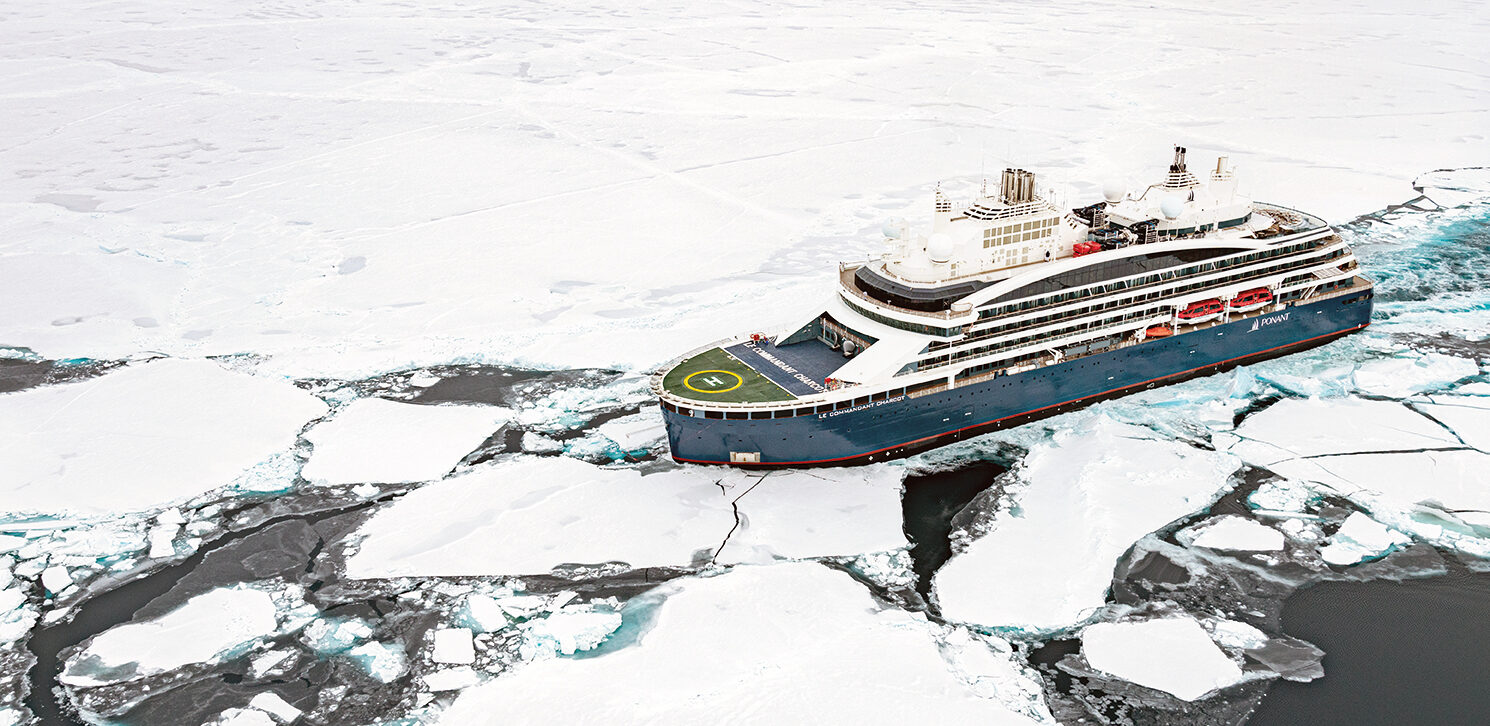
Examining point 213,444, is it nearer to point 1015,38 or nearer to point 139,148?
point 139,148

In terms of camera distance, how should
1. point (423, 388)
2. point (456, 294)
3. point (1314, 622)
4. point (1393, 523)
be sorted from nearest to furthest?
point (1314, 622) → point (1393, 523) → point (423, 388) → point (456, 294)

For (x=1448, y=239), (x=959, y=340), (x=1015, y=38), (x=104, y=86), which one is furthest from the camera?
(x=1015, y=38)

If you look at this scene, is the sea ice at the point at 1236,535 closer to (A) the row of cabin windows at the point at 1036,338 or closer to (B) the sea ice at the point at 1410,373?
(A) the row of cabin windows at the point at 1036,338

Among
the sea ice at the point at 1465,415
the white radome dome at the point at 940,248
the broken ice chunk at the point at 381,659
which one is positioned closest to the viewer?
the broken ice chunk at the point at 381,659

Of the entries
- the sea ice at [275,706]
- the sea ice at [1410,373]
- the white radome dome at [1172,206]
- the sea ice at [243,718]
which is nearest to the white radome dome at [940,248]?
the white radome dome at [1172,206]

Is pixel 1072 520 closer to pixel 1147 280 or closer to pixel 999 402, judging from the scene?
pixel 999 402

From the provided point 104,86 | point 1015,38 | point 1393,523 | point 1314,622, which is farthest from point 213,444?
point 1015,38

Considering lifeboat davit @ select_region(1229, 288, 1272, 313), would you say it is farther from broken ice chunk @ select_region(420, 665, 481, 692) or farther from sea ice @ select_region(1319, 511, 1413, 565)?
broken ice chunk @ select_region(420, 665, 481, 692)

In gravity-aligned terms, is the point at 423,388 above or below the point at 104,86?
below
